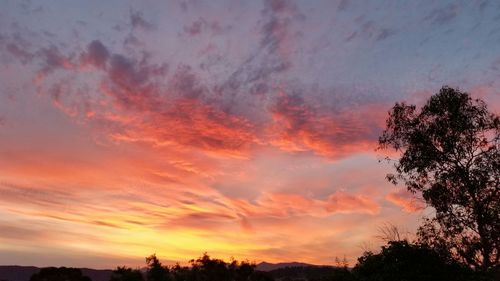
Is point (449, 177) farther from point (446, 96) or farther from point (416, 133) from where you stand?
point (446, 96)

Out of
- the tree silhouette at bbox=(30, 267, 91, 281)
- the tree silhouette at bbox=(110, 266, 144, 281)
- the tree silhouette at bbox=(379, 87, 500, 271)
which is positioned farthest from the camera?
the tree silhouette at bbox=(30, 267, 91, 281)

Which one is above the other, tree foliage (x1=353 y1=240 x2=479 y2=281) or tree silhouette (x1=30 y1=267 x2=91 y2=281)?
tree silhouette (x1=30 y1=267 x2=91 y2=281)

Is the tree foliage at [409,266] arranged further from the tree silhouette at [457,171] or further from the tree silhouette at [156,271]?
the tree silhouette at [156,271]

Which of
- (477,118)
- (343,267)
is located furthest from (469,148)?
(343,267)

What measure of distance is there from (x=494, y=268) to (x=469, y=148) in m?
8.77

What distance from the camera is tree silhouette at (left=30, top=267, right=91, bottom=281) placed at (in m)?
80.8

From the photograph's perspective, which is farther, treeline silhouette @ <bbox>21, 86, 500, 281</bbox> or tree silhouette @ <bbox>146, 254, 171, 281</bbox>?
tree silhouette @ <bbox>146, 254, 171, 281</bbox>

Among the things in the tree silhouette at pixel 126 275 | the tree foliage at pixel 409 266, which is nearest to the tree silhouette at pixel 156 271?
the tree silhouette at pixel 126 275

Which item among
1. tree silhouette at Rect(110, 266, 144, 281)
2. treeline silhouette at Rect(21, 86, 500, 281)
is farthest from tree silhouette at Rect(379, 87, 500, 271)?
tree silhouette at Rect(110, 266, 144, 281)

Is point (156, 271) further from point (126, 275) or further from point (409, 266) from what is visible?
point (409, 266)

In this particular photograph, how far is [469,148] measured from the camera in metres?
32.5

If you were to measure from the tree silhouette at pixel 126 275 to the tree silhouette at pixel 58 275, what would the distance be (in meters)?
14.0

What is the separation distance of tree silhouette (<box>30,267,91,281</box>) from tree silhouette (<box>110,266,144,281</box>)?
45.8ft

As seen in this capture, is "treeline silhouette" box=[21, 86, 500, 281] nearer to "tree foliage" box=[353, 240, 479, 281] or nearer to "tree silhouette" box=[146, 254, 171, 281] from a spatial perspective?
"tree foliage" box=[353, 240, 479, 281]
